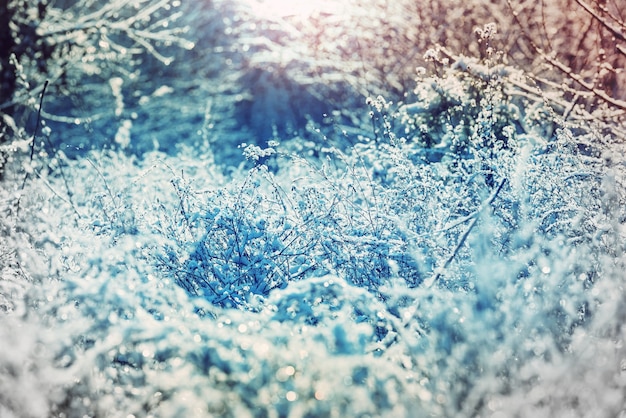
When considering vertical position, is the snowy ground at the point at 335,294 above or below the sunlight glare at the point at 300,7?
below

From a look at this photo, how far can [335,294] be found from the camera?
2365 millimetres

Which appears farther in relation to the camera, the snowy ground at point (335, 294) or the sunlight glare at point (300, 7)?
the sunlight glare at point (300, 7)

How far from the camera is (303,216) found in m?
2.78

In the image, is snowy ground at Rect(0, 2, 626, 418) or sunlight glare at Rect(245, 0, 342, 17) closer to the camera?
snowy ground at Rect(0, 2, 626, 418)

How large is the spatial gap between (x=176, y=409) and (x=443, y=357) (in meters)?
0.81

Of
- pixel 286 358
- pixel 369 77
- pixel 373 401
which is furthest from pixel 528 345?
pixel 369 77

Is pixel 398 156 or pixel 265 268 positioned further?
pixel 398 156

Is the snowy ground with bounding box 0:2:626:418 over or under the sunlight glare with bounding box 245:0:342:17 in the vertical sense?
under

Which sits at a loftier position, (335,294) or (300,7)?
(300,7)

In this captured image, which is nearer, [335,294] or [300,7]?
[335,294]

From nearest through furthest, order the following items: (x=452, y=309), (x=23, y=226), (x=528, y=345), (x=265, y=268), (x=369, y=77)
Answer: (x=528, y=345)
(x=452, y=309)
(x=265, y=268)
(x=23, y=226)
(x=369, y=77)

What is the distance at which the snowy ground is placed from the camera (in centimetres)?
157

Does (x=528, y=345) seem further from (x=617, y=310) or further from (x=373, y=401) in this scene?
(x=373, y=401)

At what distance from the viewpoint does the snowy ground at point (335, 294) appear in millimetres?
1566
